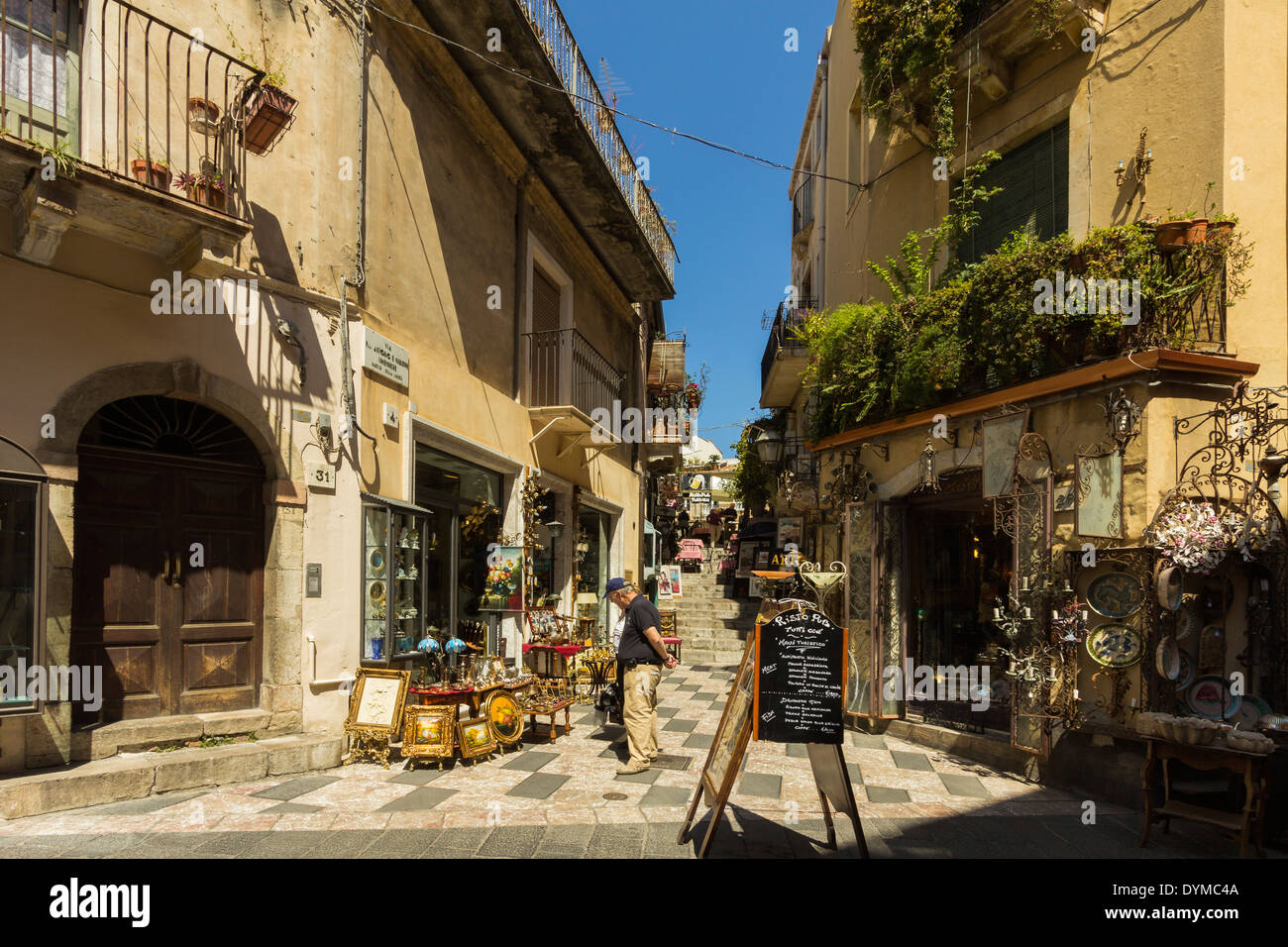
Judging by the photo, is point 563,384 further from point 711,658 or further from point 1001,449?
point 711,658

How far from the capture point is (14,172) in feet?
15.4

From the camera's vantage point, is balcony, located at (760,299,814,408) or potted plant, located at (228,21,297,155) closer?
potted plant, located at (228,21,297,155)

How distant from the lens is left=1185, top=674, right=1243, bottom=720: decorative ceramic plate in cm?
618

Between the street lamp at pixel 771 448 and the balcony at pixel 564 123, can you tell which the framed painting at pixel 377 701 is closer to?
the balcony at pixel 564 123

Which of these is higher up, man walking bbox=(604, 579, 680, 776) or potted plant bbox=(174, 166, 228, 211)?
potted plant bbox=(174, 166, 228, 211)

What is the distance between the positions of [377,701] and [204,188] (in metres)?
4.33

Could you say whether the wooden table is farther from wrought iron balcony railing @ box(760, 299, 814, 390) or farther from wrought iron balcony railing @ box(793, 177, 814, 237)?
wrought iron balcony railing @ box(793, 177, 814, 237)

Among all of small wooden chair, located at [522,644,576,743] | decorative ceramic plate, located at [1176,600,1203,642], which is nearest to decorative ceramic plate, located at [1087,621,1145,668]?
decorative ceramic plate, located at [1176,600,1203,642]

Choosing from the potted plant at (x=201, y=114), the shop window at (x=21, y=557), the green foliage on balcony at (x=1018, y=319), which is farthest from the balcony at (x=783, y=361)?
the shop window at (x=21, y=557)

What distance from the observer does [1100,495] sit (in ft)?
21.5

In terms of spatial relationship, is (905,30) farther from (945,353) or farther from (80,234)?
(80,234)

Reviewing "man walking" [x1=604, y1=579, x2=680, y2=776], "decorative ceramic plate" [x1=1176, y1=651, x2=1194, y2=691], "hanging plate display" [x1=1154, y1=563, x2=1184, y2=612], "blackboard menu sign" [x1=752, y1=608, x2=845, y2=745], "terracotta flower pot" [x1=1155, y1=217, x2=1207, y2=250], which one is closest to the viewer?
"blackboard menu sign" [x1=752, y1=608, x2=845, y2=745]

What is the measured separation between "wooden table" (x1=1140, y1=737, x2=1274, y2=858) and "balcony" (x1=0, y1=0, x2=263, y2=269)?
24.3 ft
